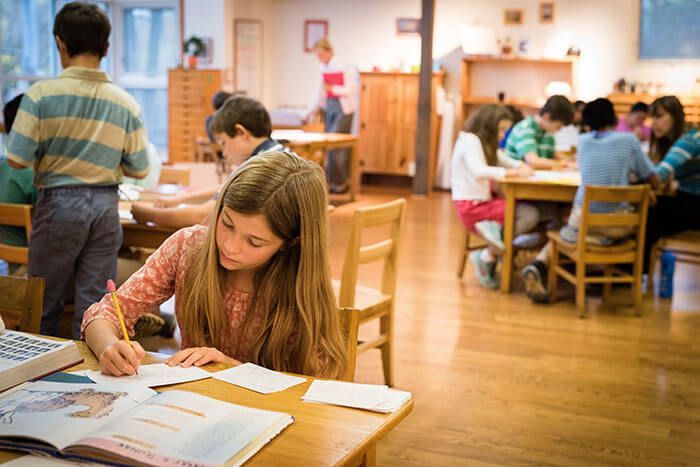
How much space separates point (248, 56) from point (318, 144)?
3.33 meters

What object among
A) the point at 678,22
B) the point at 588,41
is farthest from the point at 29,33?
the point at 678,22

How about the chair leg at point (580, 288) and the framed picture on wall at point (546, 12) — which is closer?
the chair leg at point (580, 288)

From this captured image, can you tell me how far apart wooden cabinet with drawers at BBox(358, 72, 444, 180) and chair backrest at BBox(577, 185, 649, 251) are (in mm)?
5428

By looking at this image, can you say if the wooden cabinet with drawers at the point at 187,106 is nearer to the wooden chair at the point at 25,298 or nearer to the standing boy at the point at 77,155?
the standing boy at the point at 77,155

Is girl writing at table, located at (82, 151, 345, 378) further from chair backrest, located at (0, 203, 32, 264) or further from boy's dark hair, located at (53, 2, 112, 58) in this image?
chair backrest, located at (0, 203, 32, 264)

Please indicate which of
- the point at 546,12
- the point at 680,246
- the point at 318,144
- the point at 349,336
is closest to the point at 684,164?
the point at 680,246

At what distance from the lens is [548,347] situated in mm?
4250

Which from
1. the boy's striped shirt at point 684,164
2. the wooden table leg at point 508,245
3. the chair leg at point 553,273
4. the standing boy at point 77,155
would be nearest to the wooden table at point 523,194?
the wooden table leg at point 508,245

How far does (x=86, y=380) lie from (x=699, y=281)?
16.9ft

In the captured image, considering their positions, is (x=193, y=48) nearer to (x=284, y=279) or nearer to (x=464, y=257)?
(x=464, y=257)

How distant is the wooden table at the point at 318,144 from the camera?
7594mm

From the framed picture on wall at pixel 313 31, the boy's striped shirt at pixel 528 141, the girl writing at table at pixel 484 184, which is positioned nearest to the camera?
the girl writing at table at pixel 484 184

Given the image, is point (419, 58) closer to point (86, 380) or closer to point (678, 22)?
point (678, 22)

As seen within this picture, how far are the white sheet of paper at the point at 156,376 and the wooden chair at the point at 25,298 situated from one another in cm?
46
